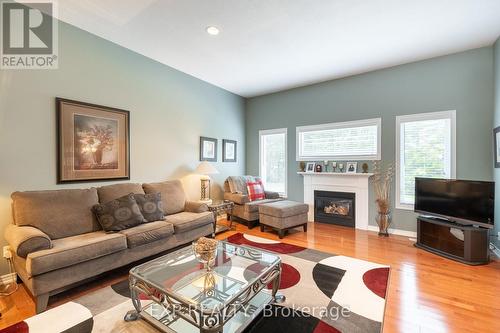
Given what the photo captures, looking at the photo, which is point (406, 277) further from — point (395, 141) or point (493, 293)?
point (395, 141)

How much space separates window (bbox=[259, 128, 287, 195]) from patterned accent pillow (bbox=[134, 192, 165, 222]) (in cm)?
297

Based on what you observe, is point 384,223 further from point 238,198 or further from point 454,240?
point 238,198

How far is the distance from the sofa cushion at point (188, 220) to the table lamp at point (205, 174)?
0.57 m

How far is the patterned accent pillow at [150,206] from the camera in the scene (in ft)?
9.58

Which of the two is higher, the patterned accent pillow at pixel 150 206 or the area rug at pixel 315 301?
the patterned accent pillow at pixel 150 206

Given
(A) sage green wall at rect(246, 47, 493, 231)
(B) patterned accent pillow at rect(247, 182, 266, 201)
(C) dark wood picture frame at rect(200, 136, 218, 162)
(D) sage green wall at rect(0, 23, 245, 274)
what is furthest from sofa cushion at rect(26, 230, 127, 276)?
(A) sage green wall at rect(246, 47, 493, 231)

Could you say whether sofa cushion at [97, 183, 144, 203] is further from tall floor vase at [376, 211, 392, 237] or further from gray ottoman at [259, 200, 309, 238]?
tall floor vase at [376, 211, 392, 237]

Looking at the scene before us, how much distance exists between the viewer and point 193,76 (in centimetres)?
439

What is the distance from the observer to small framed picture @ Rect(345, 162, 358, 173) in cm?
434

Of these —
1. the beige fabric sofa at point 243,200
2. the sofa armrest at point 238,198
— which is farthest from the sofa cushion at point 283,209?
the sofa armrest at point 238,198

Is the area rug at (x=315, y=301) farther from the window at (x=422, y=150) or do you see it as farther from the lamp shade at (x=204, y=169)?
the lamp shade at (x=204, y=169)

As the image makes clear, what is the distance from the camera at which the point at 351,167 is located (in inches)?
172

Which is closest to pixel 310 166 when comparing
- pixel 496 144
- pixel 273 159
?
pixel 273 159

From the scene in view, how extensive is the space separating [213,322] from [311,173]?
3.83m
